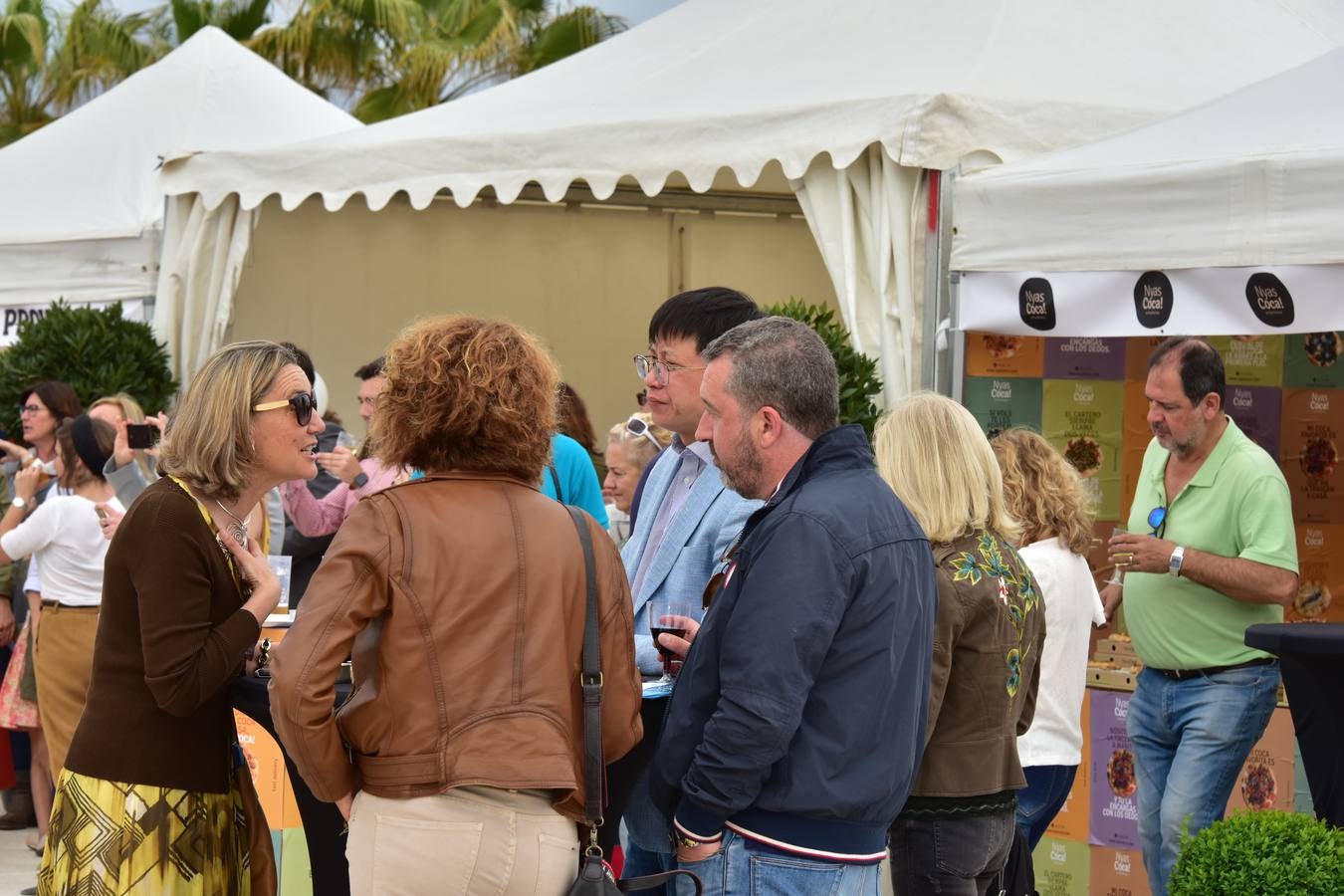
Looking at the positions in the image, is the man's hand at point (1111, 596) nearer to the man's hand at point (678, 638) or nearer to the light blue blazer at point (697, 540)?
the light blue blazer at point (697, 540)

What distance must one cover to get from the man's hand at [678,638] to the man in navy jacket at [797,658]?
211 millimetres

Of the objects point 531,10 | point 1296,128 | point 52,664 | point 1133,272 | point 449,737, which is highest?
point 531,10

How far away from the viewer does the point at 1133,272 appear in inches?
208

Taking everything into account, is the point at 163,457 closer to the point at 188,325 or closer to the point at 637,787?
the point at 637,787

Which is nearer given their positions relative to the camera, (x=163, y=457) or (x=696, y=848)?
(x=696, y=848)

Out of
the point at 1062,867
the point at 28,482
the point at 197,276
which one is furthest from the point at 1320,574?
the point at 197,276

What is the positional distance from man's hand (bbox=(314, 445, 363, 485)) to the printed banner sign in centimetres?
234

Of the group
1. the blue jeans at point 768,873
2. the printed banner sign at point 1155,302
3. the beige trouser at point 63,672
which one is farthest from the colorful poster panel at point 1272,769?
the beige trouser at point 63,672

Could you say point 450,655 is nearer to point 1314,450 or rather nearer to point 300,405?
point 300,405

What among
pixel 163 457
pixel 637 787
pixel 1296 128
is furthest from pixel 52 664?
pixel 1296 128

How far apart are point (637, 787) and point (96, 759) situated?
41.0 inches

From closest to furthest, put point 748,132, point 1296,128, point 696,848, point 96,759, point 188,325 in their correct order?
1. point 696,848
2. point 96,759
3. point 1296,128
4. point 748,132
5. point 188,325

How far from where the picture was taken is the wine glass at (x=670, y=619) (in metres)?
3.04

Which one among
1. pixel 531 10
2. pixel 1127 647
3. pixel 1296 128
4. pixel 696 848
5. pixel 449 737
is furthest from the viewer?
pixel 531 10
